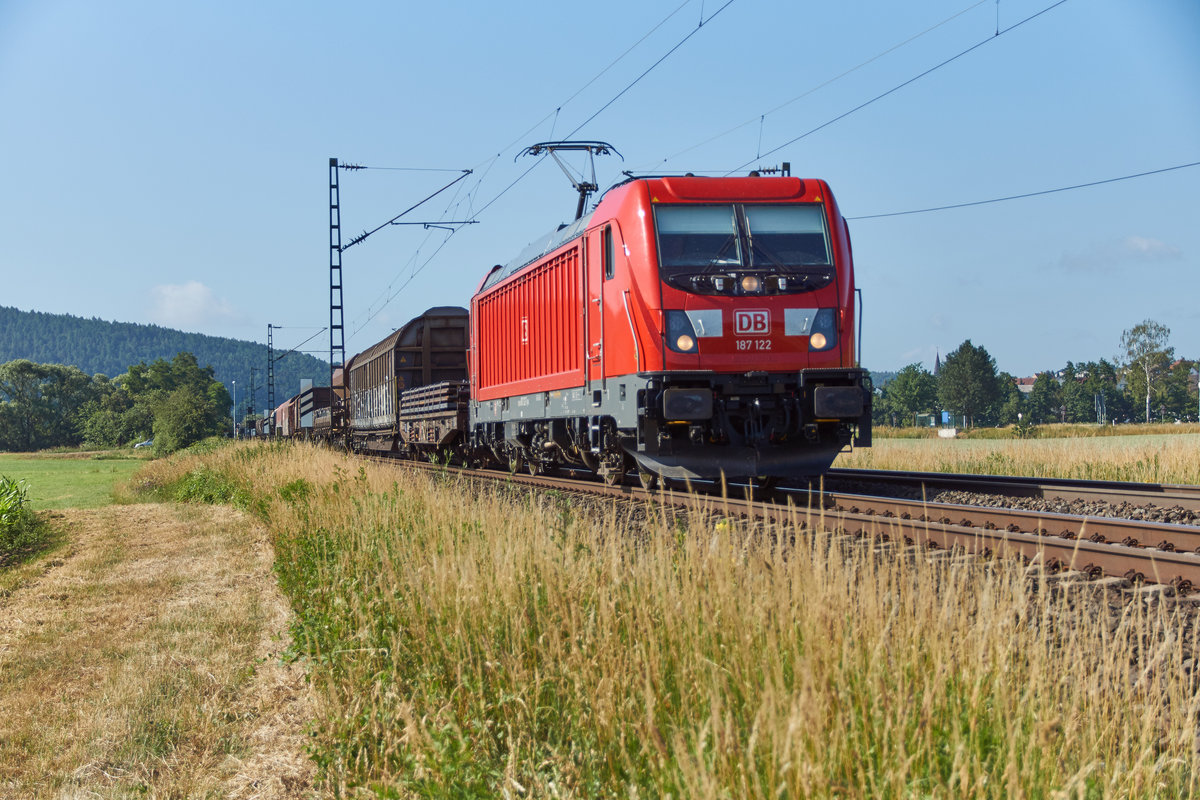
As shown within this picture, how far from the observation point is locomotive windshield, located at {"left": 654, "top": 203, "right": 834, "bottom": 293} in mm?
11102

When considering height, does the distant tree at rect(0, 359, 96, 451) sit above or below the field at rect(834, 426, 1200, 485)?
above

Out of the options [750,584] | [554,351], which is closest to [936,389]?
[554,351]

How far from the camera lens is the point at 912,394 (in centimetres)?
14425

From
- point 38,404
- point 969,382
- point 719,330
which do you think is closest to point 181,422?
point 719,330

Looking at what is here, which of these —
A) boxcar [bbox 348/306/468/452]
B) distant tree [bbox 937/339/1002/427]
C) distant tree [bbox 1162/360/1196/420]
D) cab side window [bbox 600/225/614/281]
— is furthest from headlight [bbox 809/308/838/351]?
distant tree [bbox 1162/360/1196/420]

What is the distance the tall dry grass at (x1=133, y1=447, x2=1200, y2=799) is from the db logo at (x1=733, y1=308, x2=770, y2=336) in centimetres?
565

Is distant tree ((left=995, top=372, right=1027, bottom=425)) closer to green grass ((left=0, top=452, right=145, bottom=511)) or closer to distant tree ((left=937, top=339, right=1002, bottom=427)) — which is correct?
distant tree ((left=937, top=339, right=1002, bottom=427))

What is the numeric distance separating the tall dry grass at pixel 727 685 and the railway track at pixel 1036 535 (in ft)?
1.88

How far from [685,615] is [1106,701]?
1557mm

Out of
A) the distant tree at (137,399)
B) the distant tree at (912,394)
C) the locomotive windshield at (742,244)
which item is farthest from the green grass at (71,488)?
the distant tree at (912,394)

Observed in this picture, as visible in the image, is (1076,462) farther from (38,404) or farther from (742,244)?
(38,404)

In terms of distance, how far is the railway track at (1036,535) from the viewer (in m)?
5.92

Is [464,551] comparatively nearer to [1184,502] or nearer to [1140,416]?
[1184,502]

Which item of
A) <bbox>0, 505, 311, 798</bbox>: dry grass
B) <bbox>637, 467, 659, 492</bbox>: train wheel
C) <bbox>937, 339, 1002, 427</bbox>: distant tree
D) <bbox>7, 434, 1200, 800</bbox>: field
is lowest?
<bbox>0, 505, 311, 798</bbox>: dry grass
